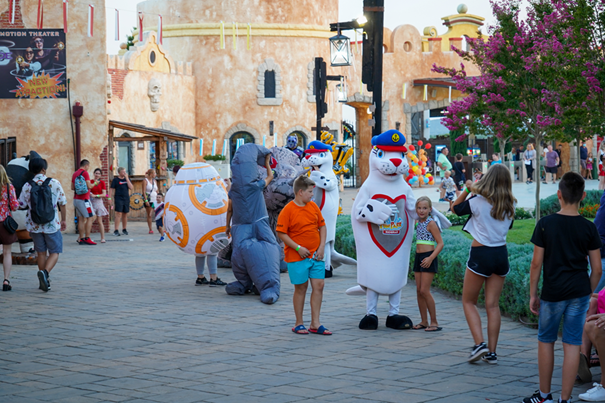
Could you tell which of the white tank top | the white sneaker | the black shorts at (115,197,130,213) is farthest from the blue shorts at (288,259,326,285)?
the white tank top

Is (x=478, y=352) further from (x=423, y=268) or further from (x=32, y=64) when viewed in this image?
(x=32, y=64)

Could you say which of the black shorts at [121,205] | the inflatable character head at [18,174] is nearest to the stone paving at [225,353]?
the inflatable character head at [18,174]

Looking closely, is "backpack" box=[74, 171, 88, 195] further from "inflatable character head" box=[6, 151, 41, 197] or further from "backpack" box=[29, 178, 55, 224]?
"backpack" box=[29, 178, 55, 224]

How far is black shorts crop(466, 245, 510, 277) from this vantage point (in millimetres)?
5859

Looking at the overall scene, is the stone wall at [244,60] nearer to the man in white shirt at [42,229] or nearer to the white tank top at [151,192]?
the white tank top at [151,192]

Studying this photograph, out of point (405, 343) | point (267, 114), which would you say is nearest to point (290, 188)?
point (405, 343)

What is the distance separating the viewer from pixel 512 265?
25.1ft

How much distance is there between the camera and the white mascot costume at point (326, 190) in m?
10.4

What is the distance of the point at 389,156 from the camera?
7445 millimetres

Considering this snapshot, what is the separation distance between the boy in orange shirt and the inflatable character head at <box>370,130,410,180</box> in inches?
30.6

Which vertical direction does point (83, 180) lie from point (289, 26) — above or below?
below

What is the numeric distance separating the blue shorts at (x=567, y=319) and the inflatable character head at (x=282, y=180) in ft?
19.7

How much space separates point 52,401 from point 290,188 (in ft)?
19.8

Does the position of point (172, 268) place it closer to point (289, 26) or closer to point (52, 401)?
point (52, 401)
